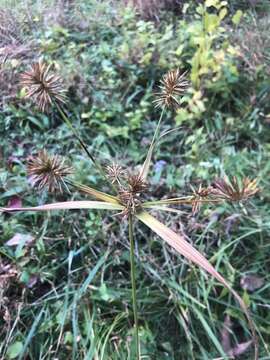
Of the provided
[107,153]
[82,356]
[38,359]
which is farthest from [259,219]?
[38,359]

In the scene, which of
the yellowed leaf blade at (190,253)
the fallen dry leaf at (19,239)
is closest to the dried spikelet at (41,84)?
the yellowed leaf blade at (190,253)

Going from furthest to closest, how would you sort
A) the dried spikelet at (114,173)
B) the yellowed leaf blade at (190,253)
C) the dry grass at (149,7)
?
the dry grass at (149,7) → the dried spikelet at (114,173) → the yellowed leaf blade at (190,253)

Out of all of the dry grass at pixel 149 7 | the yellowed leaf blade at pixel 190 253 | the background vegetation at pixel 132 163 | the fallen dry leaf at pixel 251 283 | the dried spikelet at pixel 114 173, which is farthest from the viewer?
the dry grass at pixel 149 7

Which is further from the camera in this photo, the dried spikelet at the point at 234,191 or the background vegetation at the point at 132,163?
the background vegetation at the point at 132,163

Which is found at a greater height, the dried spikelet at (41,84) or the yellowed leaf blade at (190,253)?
the dried spikelet at (41,84)

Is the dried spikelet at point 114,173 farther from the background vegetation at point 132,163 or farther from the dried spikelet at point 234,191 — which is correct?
the background vegetation at point 132,163

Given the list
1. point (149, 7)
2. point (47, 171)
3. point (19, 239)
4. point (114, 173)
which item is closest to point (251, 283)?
point (19, 239)

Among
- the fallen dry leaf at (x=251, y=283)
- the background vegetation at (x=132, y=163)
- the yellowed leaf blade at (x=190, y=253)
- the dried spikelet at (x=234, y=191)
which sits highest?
the dried spikelet at (x=234, y=191)

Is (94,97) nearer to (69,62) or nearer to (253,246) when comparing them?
(69,62)

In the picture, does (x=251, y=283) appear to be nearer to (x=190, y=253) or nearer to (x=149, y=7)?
(x=190, y=253)

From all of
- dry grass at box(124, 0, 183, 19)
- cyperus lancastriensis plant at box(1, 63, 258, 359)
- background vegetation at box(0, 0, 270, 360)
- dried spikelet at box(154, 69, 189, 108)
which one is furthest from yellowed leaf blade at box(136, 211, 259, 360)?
dry grass at box(124, 0, 183, 19)
